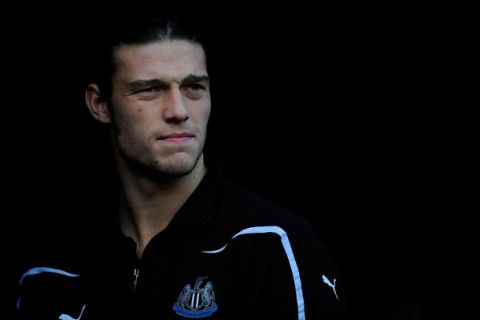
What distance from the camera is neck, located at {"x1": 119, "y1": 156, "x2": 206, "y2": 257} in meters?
2.16

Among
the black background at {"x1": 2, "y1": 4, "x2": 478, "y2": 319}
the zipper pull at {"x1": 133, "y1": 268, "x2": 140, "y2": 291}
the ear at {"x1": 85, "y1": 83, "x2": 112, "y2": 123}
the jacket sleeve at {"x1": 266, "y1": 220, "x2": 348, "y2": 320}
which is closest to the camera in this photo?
the jacket sleeve at {"x1": 266, "y1": 220, "x2": 348, "y2": 320}

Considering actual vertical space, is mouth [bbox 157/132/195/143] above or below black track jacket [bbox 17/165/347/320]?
above

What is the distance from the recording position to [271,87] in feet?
12.2

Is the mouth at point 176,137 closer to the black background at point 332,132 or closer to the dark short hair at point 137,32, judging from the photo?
the dark short hair at point 137,32

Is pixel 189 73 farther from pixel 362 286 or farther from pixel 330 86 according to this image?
pixel 362 286

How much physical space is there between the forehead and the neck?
324 mm

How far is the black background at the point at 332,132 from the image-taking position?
11.9ft

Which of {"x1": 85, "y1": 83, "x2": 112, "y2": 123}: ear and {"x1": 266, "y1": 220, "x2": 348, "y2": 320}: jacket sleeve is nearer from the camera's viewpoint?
{"x1": 266, "y1": 220, "x2": 348, "y2": 320}: jacket sleeve

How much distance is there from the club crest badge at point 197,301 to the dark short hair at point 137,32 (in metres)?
0.72

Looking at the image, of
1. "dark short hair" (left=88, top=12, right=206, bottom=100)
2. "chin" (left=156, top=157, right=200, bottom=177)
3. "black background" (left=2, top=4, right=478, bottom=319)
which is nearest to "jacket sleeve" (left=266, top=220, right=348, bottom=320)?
"chin" (left=156, top=157, right=200, bottom=177)

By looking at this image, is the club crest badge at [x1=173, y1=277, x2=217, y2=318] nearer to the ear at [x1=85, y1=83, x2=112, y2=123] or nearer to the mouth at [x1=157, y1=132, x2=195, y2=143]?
the mouth at [x1=157, y1=132, x2=195, y2=143]

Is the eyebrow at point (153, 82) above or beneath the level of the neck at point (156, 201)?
above

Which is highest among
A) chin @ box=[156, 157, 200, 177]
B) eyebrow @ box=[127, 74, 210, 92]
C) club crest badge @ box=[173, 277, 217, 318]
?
eyebrow @ box=[127, 74, 210, 92]

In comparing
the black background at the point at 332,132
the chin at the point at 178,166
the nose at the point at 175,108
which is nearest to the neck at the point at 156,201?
the chin at the point at 178,166
